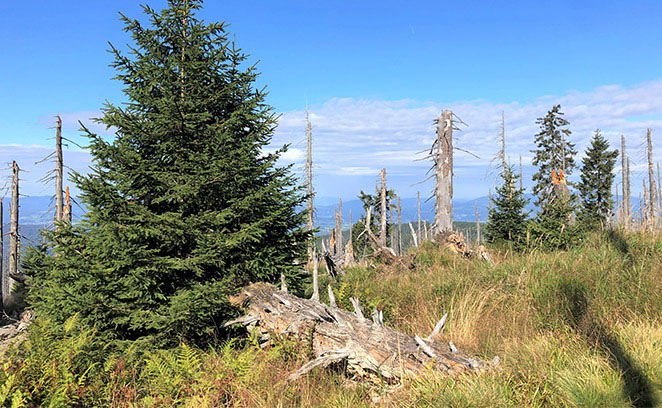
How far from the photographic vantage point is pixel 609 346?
422cm

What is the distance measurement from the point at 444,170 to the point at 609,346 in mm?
11587

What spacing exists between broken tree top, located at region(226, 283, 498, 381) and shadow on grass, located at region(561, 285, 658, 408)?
3.70ft

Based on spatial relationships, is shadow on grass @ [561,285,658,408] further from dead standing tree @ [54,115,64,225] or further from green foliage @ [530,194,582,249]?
dead standing tree @ [54,115,64,225]

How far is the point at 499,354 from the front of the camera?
445 cm

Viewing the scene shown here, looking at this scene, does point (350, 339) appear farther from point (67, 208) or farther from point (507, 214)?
point (67, 208)

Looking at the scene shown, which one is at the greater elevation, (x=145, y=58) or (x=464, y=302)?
(x=145, y=58)

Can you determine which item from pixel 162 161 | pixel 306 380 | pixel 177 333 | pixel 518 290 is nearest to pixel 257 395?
pixel 306 380

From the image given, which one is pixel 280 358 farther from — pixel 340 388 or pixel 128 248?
pixel 128 248

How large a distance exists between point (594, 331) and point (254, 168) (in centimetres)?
497

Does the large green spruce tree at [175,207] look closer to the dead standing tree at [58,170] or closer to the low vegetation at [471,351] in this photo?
the low vegetation at [471,351]

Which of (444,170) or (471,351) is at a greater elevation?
(444,170)

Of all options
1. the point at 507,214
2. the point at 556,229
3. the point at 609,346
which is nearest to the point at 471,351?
the point at 609,346

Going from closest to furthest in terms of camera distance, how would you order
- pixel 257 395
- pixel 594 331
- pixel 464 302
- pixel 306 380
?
1. pixel 257 395
2. pixel 306 380
3. pixel 594 331
4. pixel 464 302

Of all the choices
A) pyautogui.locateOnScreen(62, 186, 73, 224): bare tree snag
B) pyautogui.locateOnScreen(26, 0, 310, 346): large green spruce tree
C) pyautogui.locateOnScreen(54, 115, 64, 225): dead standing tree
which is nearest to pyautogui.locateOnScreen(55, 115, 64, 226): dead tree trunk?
pyautogui.locateOnScreen(54, 115, 64, 225): dead standing tree
